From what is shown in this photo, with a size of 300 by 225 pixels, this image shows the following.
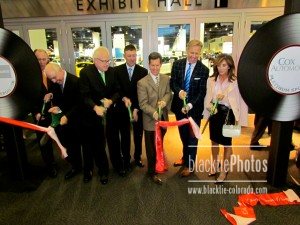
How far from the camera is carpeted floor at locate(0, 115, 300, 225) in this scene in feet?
7.58

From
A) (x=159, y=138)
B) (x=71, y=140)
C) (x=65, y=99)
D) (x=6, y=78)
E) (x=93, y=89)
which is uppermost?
(x=6, y=78)

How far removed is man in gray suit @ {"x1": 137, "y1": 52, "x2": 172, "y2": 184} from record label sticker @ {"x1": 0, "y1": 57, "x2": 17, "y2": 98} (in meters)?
1.18

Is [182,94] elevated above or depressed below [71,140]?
→ above

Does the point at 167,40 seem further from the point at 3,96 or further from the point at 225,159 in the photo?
the point at 3,96

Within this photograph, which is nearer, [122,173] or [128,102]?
[128,102]

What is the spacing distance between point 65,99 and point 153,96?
3.20 feet

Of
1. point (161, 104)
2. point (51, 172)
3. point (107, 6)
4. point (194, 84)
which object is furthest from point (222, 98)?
point (107, 6)

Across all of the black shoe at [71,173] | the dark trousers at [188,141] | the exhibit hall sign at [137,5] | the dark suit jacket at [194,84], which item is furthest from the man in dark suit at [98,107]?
the exhibit hall sign at [137,5]

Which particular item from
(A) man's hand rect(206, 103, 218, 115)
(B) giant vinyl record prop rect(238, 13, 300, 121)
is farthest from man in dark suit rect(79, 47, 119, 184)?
(B) giant vinyl record prop rect(238, 13, 300, 121)

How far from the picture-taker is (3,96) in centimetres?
219

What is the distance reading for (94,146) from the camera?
291 cm

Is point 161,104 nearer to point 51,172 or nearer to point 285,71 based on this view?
point 285,71

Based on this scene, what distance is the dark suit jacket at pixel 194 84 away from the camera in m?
2.71

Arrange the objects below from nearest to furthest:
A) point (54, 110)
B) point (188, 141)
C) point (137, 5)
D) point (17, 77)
Result: point (17, 77) → point (54, 110) → point (188, 141) → point (137, 5)
